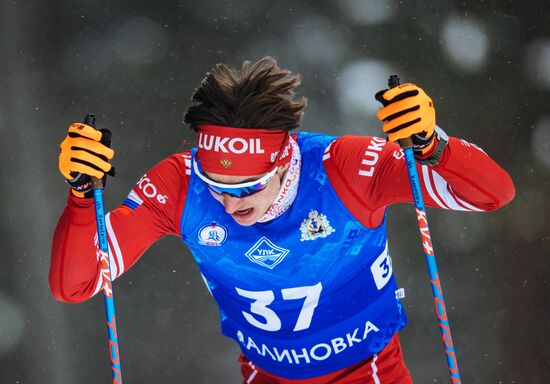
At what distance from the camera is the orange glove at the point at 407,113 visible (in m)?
2.16

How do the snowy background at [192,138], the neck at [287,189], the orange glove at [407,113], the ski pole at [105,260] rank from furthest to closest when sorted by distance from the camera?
1. the snowy background at [192,138]
2. the neck at [287,189]
3. the ski pole at [105,260]
4. the orange glove at [407,113]

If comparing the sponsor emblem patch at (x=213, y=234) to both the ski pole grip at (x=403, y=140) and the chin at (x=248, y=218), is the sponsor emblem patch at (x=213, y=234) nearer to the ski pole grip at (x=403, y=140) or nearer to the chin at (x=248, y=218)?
the chin at (x=248, y=218)

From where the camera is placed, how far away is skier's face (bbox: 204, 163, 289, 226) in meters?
2.32

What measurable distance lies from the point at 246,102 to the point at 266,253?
18.7 inches

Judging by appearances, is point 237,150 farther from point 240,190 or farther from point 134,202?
point 134,202

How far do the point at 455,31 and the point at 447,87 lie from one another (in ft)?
0.99

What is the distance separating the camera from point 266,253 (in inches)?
98.3

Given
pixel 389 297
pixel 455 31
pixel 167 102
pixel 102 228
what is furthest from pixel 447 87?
pixel 102 228

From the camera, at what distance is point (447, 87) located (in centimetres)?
447

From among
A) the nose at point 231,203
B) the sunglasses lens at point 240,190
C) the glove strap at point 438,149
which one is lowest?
the nose at point 231,203

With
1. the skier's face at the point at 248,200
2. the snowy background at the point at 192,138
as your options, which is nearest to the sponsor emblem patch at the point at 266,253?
the skier's face at the point at 248,200

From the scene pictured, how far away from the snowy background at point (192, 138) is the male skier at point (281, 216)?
1.36m

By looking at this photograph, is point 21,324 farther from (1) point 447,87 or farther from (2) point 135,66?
(1) point 447,87

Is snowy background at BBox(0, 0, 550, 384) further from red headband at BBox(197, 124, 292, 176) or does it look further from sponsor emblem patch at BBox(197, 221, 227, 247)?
red headband at BBox(197, 124, 292, 176)
